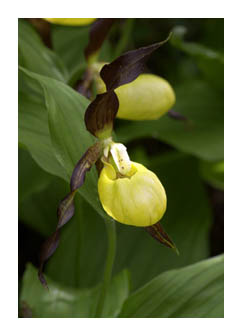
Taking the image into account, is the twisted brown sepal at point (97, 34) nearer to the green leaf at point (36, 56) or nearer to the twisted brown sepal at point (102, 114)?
the green leaf at point (36, 56)

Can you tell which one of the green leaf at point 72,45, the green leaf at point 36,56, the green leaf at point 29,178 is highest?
the green leaf at point 36,56

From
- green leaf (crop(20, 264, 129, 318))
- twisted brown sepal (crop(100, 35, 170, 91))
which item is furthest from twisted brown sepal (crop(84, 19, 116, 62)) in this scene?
green leaf (crop(20, 264, 129, 318))

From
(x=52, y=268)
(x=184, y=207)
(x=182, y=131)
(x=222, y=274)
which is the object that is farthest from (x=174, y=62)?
(x=222, y=274)

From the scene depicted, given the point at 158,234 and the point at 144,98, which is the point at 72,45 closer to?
the point at 144,98

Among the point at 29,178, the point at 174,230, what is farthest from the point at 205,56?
the point at 29,178

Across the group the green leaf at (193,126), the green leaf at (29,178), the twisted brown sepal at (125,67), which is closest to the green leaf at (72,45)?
the green leaf at (193,126)

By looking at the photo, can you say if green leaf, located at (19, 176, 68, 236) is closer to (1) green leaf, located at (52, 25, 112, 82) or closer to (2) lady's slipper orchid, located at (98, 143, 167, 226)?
(1) green leaf, located at (52, 25, 112, 82)
